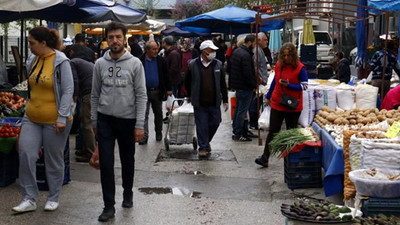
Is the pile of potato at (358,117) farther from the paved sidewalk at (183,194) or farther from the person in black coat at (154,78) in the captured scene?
the person in black coat at (154,78)

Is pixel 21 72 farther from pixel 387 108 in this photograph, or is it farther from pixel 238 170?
pixel 387 108

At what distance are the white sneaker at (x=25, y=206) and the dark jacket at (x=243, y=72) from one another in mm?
6498

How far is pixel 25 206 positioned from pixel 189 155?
4702 millimetres

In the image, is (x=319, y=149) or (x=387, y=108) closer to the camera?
(x=319, y=149)

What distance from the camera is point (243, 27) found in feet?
71.4

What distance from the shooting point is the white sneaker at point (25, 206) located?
7.47 m

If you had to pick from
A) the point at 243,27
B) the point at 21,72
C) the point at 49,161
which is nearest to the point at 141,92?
the point at 49,161

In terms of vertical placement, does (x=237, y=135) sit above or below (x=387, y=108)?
below

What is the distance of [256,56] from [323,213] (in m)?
7.75

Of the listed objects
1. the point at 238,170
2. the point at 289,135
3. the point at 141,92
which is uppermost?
the point at 141,92

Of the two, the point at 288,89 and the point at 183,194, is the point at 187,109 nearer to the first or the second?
the point at 288,89

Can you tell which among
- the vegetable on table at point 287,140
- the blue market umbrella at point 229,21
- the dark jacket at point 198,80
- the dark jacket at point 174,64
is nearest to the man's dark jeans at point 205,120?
the dark jacket at point 198,80

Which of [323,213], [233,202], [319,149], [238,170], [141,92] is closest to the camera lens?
[323,213]

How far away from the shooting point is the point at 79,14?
13617 millimetres
